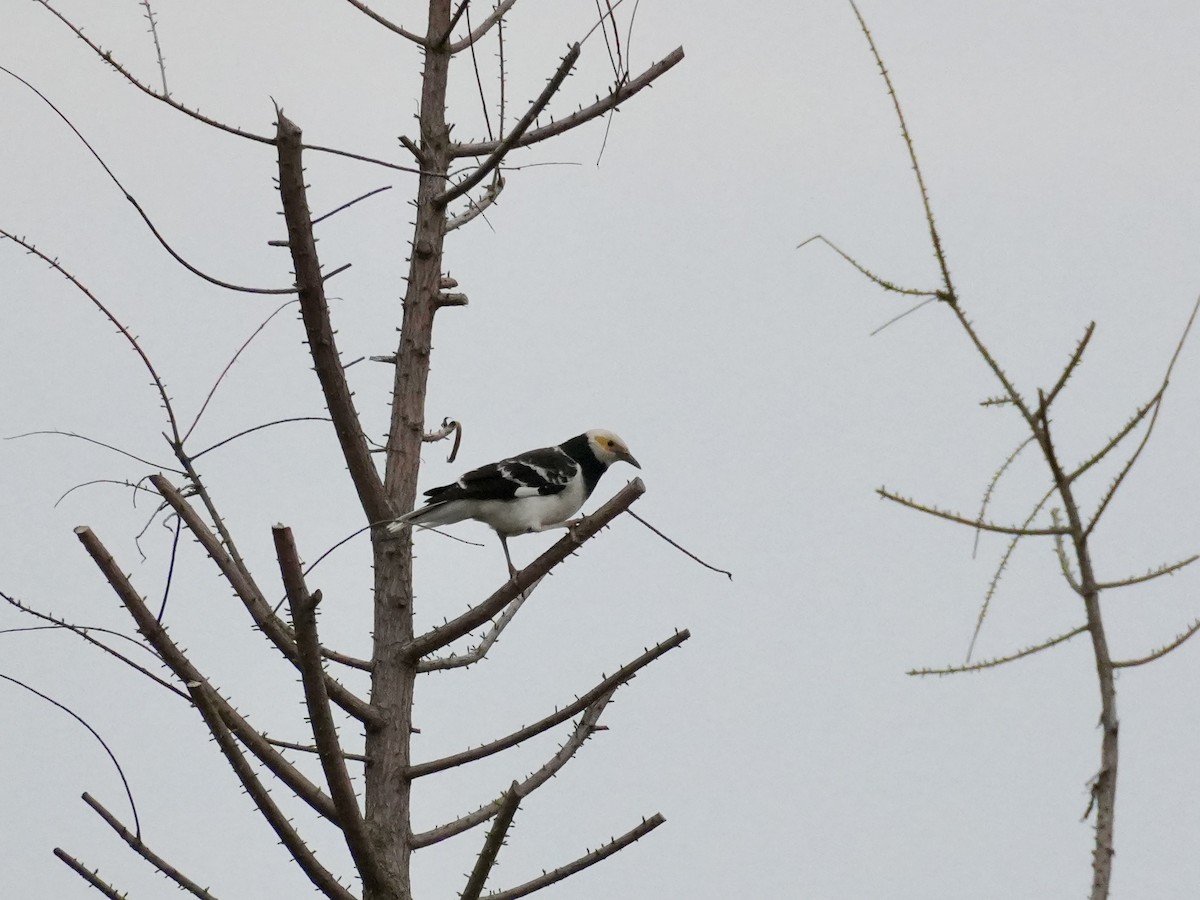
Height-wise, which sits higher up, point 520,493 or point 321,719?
point 520,493

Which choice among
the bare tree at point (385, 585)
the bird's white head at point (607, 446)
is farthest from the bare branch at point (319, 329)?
the bird's white head at point (607, 446)

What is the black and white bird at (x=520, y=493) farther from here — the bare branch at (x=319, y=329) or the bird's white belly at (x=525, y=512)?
the bare branch at (x=319, y=329)

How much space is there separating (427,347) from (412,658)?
1.56 m

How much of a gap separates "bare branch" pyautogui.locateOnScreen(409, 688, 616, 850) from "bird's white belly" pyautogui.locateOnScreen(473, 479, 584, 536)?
68.1 inches

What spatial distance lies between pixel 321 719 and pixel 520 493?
3.60m

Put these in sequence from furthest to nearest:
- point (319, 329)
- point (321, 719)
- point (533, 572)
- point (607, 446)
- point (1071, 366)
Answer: point (607, 446) → point (533, 572) → point (319, 329) → point (321, 719) → point (1071, 366)

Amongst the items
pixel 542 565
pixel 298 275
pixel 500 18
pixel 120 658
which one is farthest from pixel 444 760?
pixel 500 18

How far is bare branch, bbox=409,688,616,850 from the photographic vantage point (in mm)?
6058

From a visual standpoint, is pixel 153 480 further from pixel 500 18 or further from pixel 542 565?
pixel 500 18

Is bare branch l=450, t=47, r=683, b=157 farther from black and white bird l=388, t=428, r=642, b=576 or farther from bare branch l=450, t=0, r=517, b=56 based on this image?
black and white bird l=388, t=428, r=642, b=576

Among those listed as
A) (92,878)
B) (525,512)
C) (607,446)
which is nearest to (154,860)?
(92,878)

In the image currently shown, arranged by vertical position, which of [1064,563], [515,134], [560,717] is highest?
[515,134]

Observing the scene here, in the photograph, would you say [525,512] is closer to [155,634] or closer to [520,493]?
[520,493]

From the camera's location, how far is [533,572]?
5.99 m
